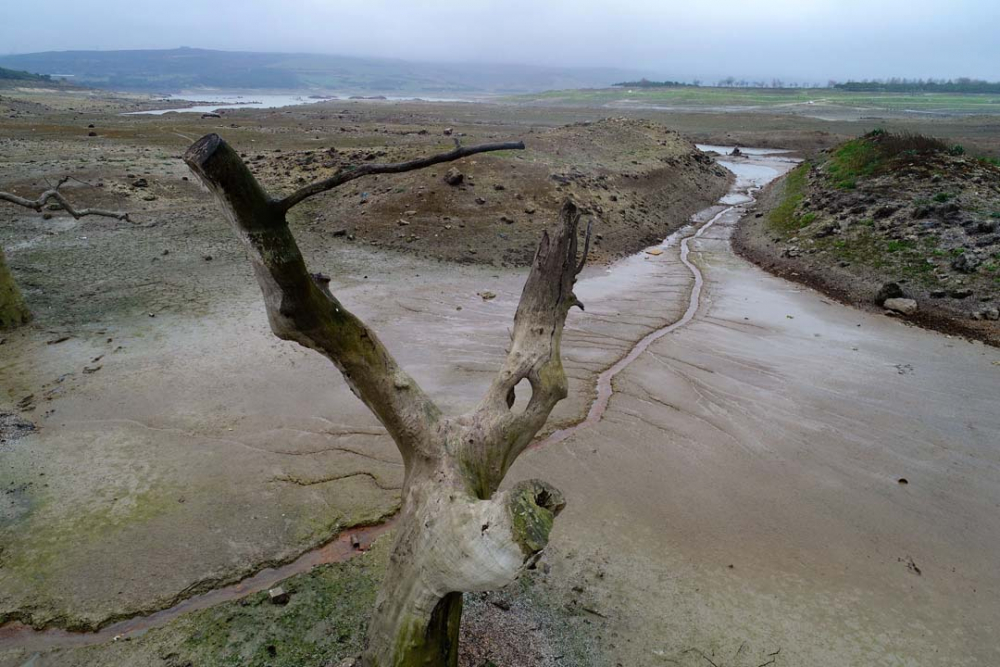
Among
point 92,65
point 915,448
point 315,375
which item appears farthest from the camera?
point 92,65

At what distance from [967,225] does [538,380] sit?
1249 cm

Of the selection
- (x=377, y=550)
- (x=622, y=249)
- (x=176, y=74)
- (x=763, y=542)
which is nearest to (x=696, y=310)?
(x=622, y=249)

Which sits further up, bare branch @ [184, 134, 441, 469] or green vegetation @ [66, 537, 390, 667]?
bare branch @ [184, 134, 441, 469]

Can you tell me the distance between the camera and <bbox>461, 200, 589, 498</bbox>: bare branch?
10.5ft

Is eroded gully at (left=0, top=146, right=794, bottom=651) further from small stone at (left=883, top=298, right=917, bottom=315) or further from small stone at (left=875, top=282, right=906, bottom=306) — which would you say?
small stone at (left=883, top=298, right=917, bottom=315)

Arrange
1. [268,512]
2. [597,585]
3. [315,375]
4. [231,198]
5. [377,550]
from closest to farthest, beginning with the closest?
[231,198], [597,585], [377,550], [268,512], [315,375]

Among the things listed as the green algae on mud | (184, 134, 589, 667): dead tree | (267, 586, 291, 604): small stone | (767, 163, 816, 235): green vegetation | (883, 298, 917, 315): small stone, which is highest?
(184, 134, 589, 667): dead tree

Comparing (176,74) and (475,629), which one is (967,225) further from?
(176,74)

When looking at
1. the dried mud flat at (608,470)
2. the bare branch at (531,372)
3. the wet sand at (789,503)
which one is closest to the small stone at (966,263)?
the dried mud flat at (608,470)

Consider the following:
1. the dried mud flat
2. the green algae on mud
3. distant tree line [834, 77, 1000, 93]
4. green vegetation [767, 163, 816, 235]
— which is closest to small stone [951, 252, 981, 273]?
the dried mud flat

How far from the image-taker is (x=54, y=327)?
7992mm

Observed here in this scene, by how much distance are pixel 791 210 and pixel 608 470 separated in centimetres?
1358

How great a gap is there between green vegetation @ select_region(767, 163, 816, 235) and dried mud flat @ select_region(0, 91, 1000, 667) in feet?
19.8

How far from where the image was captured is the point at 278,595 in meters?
3.96
